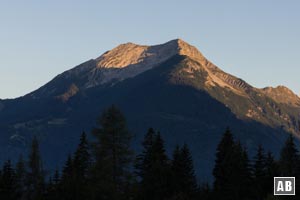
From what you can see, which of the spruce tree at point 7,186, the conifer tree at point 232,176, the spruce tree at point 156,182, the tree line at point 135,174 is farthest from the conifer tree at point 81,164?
the conifer tree at point 232,176

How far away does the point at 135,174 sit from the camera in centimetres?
7931

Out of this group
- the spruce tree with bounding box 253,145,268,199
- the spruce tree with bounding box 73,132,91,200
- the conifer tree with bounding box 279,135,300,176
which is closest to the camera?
the spruce tree with bounding box 73,132,91,200

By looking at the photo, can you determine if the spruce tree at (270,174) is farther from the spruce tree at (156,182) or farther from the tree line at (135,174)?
the spruce tree at (156,182)

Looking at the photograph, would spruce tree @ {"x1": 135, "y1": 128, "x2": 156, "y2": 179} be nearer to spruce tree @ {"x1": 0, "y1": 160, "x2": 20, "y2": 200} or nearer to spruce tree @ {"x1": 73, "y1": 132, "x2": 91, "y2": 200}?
spruce tree @ {"x1": 73, "y1": 132, "x2": 91, "y2": 200}

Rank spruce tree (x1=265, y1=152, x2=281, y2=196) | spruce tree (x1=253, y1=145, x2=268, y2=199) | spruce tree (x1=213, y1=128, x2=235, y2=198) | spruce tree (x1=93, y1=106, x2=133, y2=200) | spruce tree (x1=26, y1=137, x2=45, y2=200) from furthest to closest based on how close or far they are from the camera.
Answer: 1. spruce tree (x1=26, y1=137, x2=45, y2=200)
2. spruce tree (x1=265, y1=152, x2=281, y2=196)
3. spruce tree (x1=213, y1=128, x2=235, y2=198)
4. spruce tree (x1=253, y1=145, x2=268, y2=199)
5. spruce tree (x1=93, y1=106, x2=133, y2=200)

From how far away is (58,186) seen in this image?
7875 cm

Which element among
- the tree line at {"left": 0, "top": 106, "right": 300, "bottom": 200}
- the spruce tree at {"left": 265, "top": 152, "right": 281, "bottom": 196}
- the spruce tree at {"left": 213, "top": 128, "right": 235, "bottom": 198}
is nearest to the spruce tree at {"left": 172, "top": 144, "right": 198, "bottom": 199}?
the tree line at {"left": 0, "top": 106, "right": 300, "bottom": 200}

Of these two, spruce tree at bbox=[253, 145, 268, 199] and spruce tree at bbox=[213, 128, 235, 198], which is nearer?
spruce tree at bbox=[253, 145, 268, 199]

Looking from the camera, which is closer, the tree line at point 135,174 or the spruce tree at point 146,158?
the tree line at point 135,174

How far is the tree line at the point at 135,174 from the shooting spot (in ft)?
229

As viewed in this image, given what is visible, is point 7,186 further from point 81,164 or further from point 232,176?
point 232,176

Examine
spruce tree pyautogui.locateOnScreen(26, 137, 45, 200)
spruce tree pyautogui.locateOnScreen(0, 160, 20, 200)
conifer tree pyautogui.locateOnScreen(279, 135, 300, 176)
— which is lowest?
spruce tree pyautogui.locateOnScreen(0, 160, 20, 200)

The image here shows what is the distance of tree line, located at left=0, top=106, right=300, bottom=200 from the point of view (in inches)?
2752

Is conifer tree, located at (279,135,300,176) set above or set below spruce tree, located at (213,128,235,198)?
above
